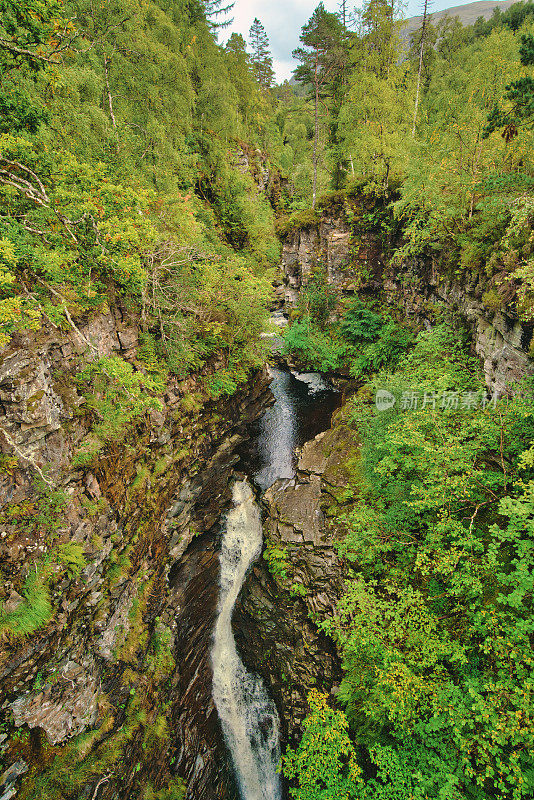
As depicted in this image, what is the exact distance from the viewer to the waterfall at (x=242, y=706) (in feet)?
26.7

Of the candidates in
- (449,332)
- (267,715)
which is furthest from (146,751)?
(449,332)

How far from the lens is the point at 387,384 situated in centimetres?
959

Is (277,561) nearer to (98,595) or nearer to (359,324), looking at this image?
(98,595)

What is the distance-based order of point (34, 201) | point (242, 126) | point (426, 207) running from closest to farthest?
1. point (34, 201)
2. point (426, 207)
3. point (242, 126)

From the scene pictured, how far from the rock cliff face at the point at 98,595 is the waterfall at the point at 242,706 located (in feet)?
1.04

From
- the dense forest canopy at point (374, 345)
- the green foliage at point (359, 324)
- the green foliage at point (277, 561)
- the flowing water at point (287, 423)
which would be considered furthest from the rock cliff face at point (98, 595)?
the green foliage at point (359, 324)

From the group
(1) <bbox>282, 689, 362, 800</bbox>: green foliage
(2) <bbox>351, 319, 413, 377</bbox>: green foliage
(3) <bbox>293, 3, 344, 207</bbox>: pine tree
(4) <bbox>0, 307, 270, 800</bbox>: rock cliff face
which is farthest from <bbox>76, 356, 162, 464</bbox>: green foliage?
(3) <bbox>293, 3, 344, 207</bbox>: pine tree

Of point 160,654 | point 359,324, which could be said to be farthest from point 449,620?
point 359,324

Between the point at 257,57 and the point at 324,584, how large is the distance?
207ft

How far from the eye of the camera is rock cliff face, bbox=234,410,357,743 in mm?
8281

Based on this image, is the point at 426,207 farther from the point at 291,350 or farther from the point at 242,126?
the point at 242,126

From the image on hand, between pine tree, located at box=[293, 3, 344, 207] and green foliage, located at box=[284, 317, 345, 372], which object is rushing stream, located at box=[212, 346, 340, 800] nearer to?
green foliage, located at box=[284, 317, 345, 372]

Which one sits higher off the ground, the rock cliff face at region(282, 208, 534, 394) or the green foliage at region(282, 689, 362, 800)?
the rock cliff face at region(282, 208, 534, 394)

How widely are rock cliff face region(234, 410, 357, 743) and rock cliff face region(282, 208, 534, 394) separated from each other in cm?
567
